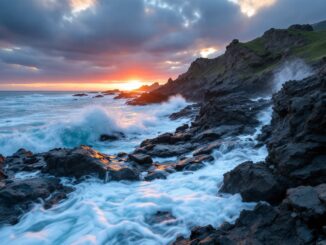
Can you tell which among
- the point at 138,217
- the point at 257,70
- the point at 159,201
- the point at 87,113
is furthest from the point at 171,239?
the point at 257,70

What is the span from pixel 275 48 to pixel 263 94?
82.7ft

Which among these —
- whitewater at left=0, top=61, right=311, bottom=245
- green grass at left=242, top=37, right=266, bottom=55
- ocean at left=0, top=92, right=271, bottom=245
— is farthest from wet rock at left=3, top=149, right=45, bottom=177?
green grass at left=242, top=37, right=266, bottom=55

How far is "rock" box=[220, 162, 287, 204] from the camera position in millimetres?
7305

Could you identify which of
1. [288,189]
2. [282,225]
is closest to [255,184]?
[288,189]

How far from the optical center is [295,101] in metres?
9.73

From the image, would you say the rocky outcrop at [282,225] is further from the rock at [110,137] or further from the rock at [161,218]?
the rock at [110,137]

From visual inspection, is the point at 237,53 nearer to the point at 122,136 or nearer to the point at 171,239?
the point at 122,136

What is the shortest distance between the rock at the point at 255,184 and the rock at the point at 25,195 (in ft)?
17.2

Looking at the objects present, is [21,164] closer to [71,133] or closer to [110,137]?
[110,137]

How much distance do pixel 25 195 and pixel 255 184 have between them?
6567 mm

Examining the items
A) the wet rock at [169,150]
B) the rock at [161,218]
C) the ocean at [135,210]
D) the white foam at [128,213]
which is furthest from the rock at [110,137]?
the rock at [161,218]

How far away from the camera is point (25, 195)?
8781mm

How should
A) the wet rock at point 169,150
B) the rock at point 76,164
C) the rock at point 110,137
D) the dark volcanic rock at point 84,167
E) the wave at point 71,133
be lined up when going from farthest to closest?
the rock at point 110,137, the wave at point 71,133, the wet rock at point 169,150, the rock at point 76,164, the dark volcanic rock at point 84,167

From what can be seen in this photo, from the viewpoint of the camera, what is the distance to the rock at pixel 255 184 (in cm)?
730
